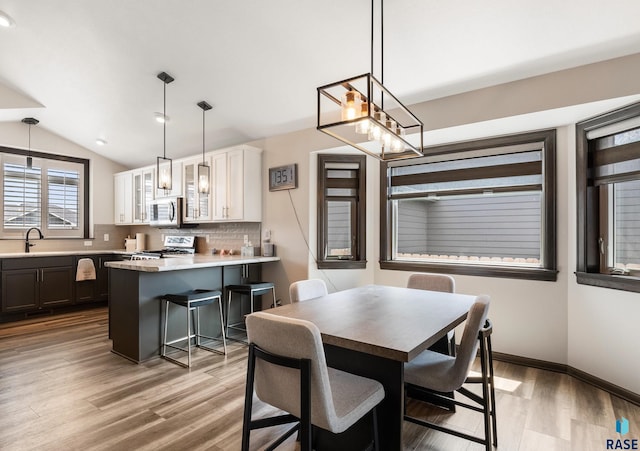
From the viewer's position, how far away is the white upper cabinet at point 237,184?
4.50 metres

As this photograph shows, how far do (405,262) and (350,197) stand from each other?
105 centimetres

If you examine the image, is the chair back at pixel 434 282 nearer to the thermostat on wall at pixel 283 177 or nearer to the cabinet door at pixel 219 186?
the thermostat on wall at pixel 283 177

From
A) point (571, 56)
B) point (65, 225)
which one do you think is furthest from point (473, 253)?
point (65, 225)

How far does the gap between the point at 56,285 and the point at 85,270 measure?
42 centimetres

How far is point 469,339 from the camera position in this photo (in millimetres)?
1800

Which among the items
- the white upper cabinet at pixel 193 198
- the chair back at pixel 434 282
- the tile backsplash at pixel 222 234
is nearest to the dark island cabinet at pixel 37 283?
the tile backsplash at pixel 222 234

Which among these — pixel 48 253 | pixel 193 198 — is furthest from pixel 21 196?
pixel 193 198

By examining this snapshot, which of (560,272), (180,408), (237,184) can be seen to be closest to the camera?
(180,408)

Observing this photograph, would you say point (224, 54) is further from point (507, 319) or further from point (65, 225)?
point (65, 225)

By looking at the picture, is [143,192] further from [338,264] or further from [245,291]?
[338,264]

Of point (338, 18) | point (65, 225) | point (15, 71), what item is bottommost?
point (65, 225)

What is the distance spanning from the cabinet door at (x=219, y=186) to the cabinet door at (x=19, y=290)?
9.19ft

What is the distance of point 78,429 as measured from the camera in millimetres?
2209

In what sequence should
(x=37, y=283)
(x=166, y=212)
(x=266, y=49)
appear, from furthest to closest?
1. (x=166, y=212)
2. (x=37, y=283)
3. (x=266, y=49)
